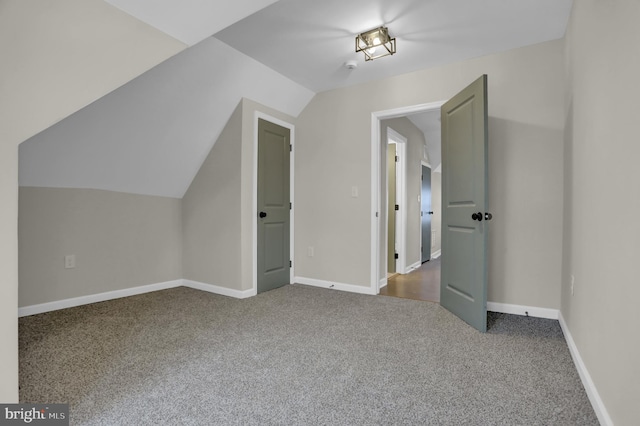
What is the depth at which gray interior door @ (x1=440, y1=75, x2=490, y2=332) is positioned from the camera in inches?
95.6

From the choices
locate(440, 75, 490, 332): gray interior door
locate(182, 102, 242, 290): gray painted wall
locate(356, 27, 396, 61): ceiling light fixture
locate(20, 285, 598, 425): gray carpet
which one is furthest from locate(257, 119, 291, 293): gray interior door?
locate(440, 75, 490, 332): gray interior door

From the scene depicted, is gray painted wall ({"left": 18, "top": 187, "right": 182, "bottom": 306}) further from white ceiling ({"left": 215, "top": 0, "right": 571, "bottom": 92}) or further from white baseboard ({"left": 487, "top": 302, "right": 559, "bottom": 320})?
white baseboard ({"left": 487, "top": 302, "right": 559, "bottom": 320})

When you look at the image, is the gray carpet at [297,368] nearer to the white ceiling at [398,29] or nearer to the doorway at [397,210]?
the doorway at [397,210]

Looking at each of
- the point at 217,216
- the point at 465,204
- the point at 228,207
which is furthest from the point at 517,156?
the point at 217,216

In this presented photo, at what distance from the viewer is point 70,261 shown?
304 centimetres

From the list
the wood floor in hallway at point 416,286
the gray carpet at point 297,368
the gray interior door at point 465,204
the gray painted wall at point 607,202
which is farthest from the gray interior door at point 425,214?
the gray painted wall at point 607,202

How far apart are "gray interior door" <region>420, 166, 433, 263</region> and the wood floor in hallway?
32.0 inches

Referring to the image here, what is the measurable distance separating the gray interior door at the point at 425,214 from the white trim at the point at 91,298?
161 inches

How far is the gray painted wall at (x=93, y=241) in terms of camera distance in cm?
281

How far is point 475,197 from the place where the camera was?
2543mm

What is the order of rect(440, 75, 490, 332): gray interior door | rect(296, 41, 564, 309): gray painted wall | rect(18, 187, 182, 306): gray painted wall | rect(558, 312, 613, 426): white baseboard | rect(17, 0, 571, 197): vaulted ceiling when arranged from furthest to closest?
1. rect(18, 187, 182, 306): gray painted wall
2. rect(296, 41, 564, 309): gray painted wall
3. rect(440, 75, 490, 332): gray interior door
4. rect(17, 0, 571, 197): vaulted ceiling
5. rect(558, 312, 613, 426): white baseboard

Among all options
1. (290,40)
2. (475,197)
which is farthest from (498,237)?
(290,40)

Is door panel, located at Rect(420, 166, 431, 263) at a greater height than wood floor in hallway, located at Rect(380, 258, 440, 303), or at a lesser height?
greater

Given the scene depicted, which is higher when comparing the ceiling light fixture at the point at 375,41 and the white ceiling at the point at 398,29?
the white ceiling at the point at 398,29
